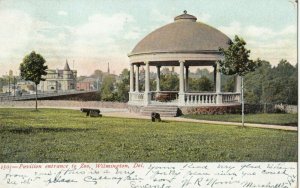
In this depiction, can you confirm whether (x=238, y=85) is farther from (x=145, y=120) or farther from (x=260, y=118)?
(x=145, y=120)

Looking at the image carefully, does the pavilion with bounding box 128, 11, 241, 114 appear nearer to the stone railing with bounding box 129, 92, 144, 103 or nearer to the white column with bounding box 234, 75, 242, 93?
the stone railing with bounding box 129, 92, 144, 103

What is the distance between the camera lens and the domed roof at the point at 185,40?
51.0ft

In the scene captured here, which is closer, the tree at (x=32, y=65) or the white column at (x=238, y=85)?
the tree at (x=32, y=65)

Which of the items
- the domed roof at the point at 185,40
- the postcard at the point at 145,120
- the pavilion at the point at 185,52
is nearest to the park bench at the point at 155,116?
the postcard at the point at 145,120

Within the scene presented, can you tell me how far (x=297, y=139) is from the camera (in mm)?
11172

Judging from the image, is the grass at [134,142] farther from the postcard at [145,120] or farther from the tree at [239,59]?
the tree at [239,59]

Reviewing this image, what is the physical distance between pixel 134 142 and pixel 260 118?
5.28 m

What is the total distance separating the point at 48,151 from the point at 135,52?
5.95 meters

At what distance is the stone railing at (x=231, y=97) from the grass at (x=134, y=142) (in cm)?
328

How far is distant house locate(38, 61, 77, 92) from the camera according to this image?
14186 mm

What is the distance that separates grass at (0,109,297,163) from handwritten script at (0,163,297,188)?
154 mm

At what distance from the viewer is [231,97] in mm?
16781

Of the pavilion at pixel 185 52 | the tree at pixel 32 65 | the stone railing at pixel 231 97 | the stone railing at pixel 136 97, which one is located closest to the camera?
the tree at pixel 32 65

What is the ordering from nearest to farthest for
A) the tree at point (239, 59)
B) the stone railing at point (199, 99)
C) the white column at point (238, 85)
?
the tree at point (239, 59) → the stone railing at point (199, 99) → the white column at point (238, 85)
